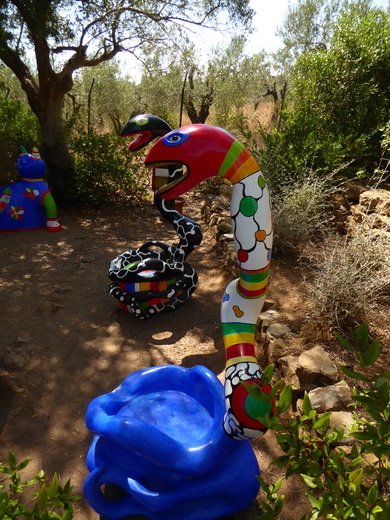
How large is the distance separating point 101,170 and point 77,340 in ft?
14.9

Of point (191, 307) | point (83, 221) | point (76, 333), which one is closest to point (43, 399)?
point (76, 333)

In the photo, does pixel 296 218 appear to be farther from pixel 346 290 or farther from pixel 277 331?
pixel 277 331

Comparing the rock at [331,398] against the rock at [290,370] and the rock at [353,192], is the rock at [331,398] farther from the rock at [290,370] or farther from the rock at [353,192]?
the rock at [353,192]

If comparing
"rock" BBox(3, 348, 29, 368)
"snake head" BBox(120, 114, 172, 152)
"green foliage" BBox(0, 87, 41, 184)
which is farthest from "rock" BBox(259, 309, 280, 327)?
"green foliage" BBox(0, 87, 41, 184)

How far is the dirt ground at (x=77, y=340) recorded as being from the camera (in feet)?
8.01

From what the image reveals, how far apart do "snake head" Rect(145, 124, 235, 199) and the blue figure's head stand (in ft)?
16.1

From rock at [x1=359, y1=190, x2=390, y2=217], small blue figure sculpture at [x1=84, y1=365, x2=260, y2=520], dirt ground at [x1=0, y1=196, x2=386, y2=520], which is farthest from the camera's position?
rock at [x1=359, y1=190, x2=390, y2=217]

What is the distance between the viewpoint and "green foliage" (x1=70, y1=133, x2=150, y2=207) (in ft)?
23.7

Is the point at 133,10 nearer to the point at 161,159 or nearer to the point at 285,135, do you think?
the point at 285,135

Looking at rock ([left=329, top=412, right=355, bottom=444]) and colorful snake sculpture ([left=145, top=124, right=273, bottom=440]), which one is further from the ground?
colorful snake sculpture ([left=145, top=124, right=273, bottom=440])

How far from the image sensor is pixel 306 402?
1.07 m

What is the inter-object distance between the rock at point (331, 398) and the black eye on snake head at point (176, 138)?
5.70 feet

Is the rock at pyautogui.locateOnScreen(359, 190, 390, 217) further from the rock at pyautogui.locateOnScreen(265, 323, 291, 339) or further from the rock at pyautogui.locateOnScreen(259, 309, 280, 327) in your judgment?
the rock at pyautogui.locateOnScreen(265, 323, 291, 339)

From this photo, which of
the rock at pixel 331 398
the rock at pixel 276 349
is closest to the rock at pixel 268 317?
the rock at pixel 276 349
